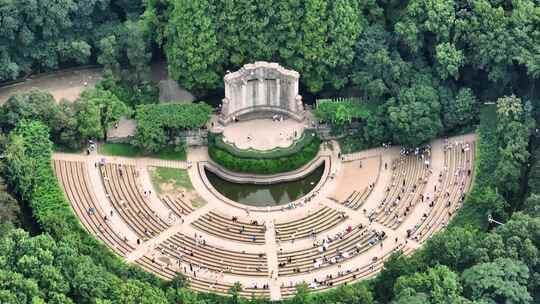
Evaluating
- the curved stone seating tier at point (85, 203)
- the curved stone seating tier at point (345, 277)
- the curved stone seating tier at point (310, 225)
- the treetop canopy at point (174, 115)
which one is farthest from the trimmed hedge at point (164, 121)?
the curved stone seating tier at point (345, 277)

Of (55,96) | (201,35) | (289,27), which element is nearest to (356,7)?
(289,27)

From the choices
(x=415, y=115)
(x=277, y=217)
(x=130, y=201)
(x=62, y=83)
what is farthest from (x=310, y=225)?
(x=62, y=83)

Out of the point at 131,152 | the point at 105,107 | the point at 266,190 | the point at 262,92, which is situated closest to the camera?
the point at 266,190

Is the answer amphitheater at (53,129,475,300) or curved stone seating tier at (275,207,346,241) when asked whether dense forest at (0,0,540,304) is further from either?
curved stone seating tier at (275,207,346,241)

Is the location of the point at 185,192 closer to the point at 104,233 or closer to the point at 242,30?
the point at 104,233

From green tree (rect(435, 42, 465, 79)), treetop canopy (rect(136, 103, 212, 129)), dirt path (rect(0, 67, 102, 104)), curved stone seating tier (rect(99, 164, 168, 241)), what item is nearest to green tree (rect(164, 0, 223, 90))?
treetop canopy (rect(136, 103, 212, 129))

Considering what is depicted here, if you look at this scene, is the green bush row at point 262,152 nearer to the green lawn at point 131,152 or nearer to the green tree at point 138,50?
the green lawn at point 131,152

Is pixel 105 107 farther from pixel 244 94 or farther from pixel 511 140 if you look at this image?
pixel 511 140
